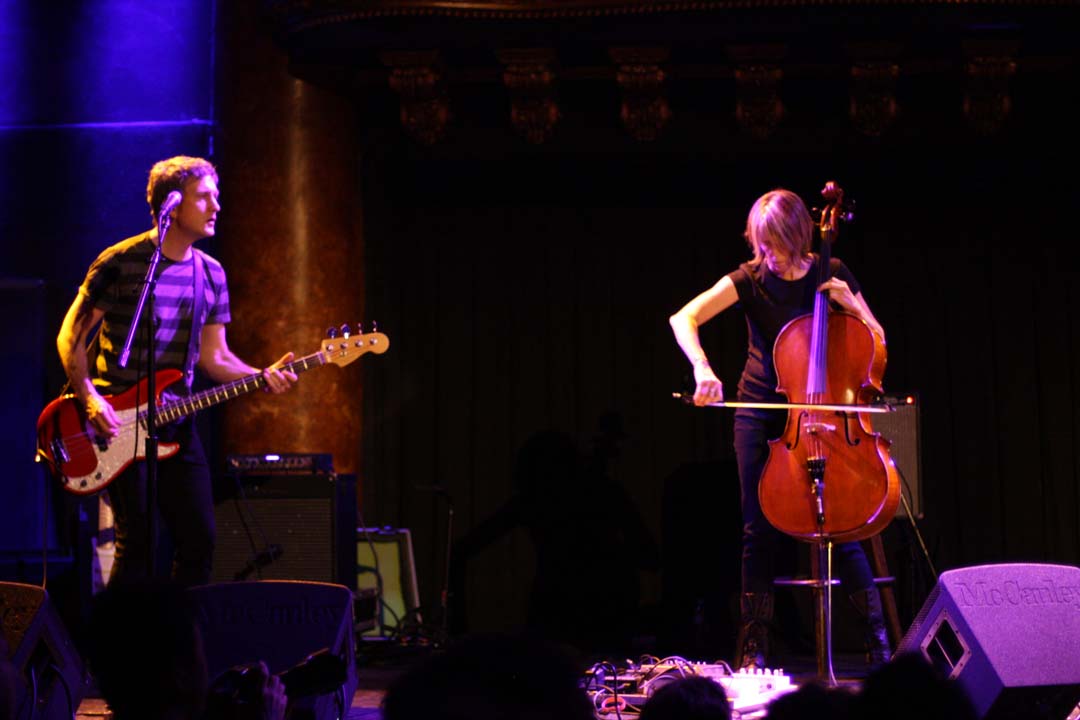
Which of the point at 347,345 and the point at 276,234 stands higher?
the point at 276,234

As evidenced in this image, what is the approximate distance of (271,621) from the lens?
3629mm

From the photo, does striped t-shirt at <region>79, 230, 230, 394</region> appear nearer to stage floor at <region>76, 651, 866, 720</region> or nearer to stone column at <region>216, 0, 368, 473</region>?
stage floor at <region>76, 651, 866, 720</region>

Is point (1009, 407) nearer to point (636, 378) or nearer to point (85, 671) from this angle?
point (636, 378)

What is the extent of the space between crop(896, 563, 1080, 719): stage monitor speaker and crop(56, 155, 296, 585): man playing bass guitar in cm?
277

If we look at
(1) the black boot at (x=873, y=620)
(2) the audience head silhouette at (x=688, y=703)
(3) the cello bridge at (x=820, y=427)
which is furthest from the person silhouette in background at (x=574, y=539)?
(2) the audience head silhouette at (x=688, y=703)

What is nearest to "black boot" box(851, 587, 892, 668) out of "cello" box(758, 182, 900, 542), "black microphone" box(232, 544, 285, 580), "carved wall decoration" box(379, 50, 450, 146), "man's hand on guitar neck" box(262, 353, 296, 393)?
"cello" box(758, 182, 900, 542)

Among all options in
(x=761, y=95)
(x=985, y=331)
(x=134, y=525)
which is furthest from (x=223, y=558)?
(x=985, y=331)

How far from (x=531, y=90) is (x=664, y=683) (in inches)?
130

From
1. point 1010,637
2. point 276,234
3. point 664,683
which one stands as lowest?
point 664,683

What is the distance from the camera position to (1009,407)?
713 cm

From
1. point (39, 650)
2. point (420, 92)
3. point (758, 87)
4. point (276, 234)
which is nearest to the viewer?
point (39, 650)

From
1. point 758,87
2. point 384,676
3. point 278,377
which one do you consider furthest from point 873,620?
point 758,87

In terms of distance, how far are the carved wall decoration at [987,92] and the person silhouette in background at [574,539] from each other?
244 cm

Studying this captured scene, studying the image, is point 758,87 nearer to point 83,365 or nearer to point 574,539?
point 574,539
